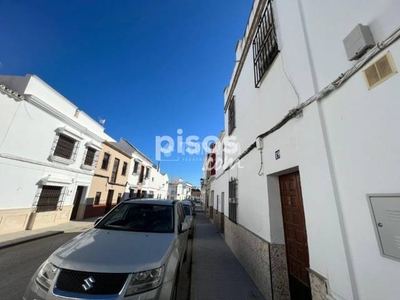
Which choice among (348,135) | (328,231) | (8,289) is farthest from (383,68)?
(8,289)

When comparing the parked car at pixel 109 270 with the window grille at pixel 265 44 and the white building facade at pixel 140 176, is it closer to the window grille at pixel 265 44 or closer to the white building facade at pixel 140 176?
the window grille at pixel 265 44

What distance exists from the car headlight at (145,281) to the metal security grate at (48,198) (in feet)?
32.4

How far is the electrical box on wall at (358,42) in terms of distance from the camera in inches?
59.4

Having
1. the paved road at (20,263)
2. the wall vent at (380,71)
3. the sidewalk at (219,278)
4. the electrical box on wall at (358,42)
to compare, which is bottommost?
the paved road at (20,263)

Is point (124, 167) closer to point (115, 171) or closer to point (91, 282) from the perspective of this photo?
point (115, 171)

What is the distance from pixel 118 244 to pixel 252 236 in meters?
2.92

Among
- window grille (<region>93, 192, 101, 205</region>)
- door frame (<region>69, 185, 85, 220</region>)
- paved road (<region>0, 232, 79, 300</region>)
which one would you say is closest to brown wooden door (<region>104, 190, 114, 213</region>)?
window grille (<region>93, 192, 101, 205</region>)

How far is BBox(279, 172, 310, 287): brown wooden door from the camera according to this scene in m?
2.55

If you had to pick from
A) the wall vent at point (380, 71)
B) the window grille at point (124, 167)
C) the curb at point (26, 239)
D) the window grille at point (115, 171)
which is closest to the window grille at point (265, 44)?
the wall vent at point (380, 71)

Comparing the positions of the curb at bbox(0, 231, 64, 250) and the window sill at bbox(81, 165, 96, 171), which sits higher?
the window sill at bbox(81, 165, 96, 171)

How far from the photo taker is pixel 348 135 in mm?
1664

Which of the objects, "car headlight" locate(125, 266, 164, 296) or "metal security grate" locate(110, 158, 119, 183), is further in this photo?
"metal security grate" locate(110, 158, 119, 183)

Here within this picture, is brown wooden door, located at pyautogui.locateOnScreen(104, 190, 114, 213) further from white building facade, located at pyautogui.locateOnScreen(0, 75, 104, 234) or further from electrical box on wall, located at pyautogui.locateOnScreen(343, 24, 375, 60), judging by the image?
electrical box on wall, located at pyautogui.locateOnScreen(343, 24, 375, 60)

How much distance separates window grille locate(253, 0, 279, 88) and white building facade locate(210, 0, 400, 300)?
1.9 inches
